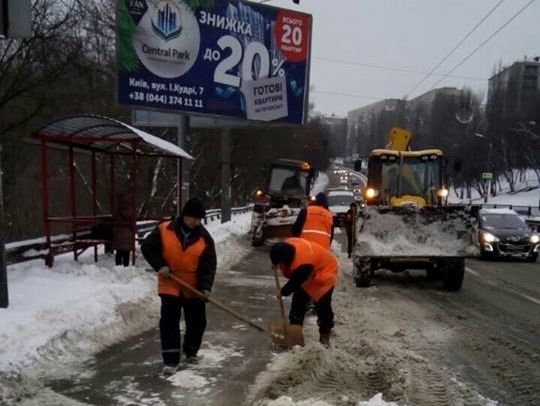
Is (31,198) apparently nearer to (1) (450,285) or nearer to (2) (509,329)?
(1) (450,285)

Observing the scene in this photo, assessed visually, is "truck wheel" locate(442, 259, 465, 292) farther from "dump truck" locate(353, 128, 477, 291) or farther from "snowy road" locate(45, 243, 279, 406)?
"snowy road" locate(45, 243, 279, 406)

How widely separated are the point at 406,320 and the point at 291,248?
318cm

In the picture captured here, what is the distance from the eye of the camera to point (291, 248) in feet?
22.1

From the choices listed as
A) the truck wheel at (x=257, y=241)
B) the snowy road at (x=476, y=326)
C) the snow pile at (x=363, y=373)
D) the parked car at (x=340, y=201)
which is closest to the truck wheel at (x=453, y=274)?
the snowy road at (x=476, y=326)

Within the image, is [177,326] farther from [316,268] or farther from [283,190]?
[283,190]

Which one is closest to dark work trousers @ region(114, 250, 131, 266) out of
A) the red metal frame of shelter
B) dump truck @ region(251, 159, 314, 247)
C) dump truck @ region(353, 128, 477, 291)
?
the red metal frame of shelter

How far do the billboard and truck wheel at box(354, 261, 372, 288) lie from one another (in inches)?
337

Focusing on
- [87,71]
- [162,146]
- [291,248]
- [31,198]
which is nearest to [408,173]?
[162,146]

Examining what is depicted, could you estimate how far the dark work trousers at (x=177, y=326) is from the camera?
6293mm

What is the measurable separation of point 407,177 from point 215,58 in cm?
746

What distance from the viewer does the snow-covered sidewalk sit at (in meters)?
6.12

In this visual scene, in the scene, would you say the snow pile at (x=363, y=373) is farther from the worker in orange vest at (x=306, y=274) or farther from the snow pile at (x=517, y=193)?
the snow pile at (x=517, y=193)

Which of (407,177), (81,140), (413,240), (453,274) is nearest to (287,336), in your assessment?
(413,240)

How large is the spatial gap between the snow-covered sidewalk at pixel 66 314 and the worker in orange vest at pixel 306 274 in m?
2.14
